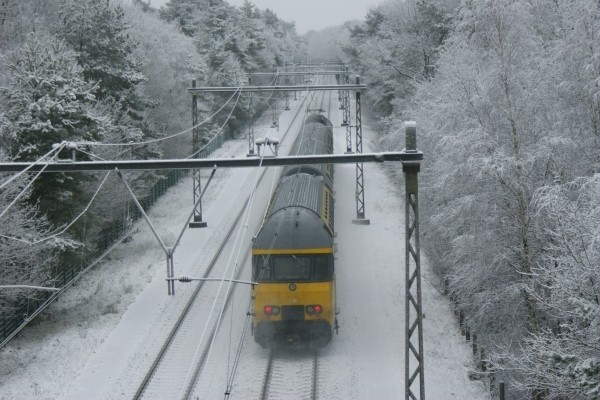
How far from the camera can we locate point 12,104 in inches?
840

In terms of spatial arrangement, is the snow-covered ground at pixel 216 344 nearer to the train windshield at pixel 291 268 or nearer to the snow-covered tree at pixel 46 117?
the train windshield at pixel 291 268

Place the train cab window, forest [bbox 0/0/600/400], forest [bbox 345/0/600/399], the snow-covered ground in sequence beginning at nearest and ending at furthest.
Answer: forest [bbox 0/0/600/400] → forest [bbox 345/0/600/399] → the snow-covered ground → the train cab window

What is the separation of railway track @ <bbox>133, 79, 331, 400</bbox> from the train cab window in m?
1.58

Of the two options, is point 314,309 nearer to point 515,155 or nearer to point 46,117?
point 515,155

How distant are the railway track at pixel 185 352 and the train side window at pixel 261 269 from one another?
1064 millimetres

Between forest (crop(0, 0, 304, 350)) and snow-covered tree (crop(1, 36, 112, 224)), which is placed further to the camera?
snow-covered tree (crop(1, 36, 112, 224))

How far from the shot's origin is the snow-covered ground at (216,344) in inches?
641

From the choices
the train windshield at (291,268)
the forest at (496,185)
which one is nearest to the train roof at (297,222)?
the train windshield at (291,268)

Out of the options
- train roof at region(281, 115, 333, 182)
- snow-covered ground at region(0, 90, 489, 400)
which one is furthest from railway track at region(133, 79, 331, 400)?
train roof at region(281, 115, 333, 182)

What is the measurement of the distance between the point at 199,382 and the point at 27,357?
575 centimetres

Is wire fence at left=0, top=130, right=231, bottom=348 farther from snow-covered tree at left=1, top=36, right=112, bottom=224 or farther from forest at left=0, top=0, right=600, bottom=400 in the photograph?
snow-covered tree at left=1, top=36, right=112, bottom=224

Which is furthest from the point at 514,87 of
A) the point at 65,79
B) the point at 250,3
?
the point at 250,3

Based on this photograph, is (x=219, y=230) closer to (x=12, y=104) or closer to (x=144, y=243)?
(x=144, y=243)

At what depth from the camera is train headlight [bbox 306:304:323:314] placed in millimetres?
16422
